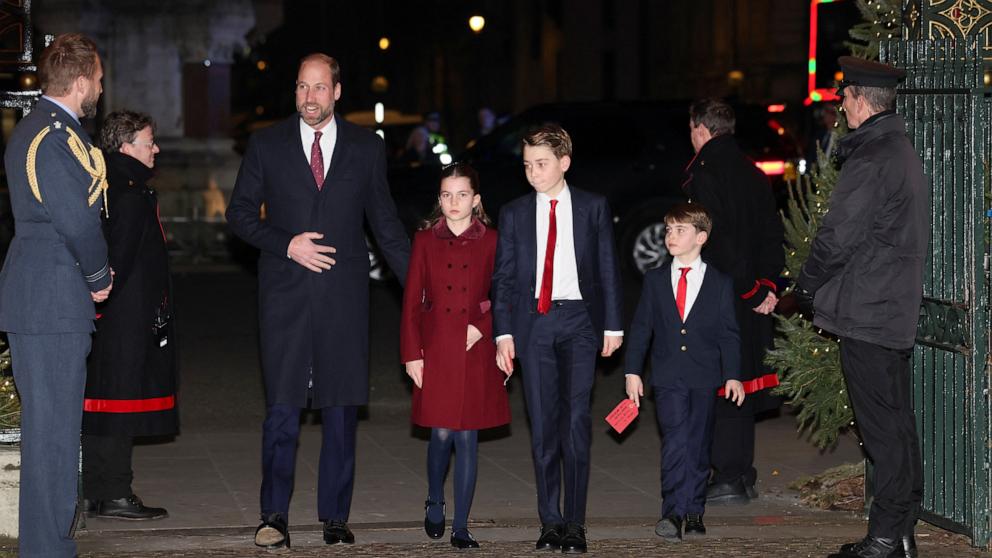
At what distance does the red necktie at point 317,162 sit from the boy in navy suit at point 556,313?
82 centimetres

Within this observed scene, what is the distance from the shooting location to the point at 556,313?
6875 millimetres

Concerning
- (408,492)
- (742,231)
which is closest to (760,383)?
(742,231)

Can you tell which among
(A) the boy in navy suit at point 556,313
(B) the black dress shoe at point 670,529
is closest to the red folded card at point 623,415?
(A) the boy in navy suit at point 556,313

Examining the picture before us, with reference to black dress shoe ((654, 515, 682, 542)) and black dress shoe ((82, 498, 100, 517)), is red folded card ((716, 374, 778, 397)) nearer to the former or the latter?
black dress shoe ((654, 515, 682, 542))

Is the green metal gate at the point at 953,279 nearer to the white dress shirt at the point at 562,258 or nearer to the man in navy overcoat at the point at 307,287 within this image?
the white dress shirt at the point at 562,258

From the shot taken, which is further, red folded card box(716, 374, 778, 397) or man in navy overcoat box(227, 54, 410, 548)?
red folded card box(716, 374, 778, 397)

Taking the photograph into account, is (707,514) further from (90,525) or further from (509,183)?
(509,183)

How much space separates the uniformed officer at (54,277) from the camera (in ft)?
19.4

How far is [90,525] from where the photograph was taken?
Answer: 736cm

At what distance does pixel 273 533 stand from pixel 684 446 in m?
1.88

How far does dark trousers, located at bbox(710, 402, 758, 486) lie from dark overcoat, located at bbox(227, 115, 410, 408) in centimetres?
193

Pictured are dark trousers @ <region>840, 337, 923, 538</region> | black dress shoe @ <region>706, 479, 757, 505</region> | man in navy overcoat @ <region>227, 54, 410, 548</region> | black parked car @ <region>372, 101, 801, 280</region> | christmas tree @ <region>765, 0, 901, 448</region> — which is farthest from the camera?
black parked car @ <region>372, 101, 801, 280</region>

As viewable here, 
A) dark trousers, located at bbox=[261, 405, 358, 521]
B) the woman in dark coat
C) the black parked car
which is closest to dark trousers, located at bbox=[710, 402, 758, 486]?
dark trousers, located at bbox=[261, 405, 358, 521]

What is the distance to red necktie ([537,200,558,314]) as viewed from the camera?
22.5ft
